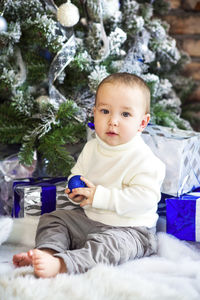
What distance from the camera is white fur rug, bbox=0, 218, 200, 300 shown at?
789mm

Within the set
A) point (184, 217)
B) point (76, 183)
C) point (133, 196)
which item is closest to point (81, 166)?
point (76, 183)

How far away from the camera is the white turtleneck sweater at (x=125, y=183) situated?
109 cm

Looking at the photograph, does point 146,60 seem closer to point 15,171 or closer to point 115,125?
point 115,125

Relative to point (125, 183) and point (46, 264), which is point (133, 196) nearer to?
point (125, 183)

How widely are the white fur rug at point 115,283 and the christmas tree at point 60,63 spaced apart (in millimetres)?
538

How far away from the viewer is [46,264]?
875mm

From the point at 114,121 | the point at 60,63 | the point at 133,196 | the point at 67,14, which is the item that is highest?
the point at 67,14

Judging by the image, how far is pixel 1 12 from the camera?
134 centimetres

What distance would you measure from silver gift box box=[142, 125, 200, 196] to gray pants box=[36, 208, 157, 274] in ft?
0.63

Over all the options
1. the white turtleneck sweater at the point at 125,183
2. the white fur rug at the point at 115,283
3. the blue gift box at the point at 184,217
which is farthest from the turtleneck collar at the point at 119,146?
the white fur rug at the point at 115,283

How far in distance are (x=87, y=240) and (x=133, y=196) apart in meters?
0.18

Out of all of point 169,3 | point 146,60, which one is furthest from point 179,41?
point 146,60

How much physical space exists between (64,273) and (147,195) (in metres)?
0.34

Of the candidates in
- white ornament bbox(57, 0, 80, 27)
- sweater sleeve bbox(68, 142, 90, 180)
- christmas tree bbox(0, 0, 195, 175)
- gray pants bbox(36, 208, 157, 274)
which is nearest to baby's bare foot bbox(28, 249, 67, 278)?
gray pants bbox(36, 208, 157, 274)
